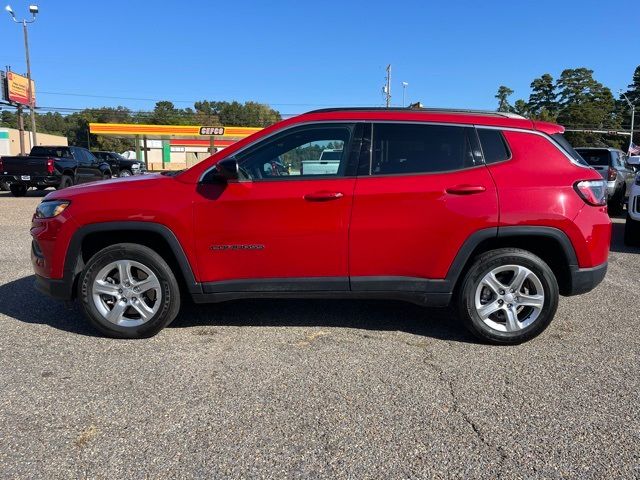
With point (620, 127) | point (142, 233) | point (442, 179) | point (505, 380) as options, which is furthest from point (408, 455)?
point (620, 127)

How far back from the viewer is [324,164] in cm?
406

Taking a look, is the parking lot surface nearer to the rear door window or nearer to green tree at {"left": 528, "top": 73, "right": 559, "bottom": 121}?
the rear door window

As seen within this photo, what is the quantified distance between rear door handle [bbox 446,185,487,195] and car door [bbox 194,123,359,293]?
775 mm

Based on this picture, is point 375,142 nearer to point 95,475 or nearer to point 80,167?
point 95,475

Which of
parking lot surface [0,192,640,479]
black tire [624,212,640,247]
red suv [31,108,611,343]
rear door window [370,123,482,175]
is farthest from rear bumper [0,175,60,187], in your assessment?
black tire [624,212,640,247]

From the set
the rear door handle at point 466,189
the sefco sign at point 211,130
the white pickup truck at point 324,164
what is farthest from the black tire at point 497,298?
the sefco sign at point 211,130

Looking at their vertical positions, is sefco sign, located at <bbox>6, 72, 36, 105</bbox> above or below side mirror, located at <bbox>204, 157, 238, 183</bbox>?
above

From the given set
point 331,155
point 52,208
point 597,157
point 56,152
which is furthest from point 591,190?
point 56,152

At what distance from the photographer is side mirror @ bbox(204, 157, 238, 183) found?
3.83 m

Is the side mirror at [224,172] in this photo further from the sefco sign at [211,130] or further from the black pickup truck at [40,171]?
the sefco sign at [211,130]

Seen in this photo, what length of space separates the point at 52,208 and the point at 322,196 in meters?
2.24

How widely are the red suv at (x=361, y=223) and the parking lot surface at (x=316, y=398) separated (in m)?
0.40

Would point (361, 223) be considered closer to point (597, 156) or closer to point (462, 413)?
point (462, 413)

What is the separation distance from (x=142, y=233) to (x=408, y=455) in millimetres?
2739
